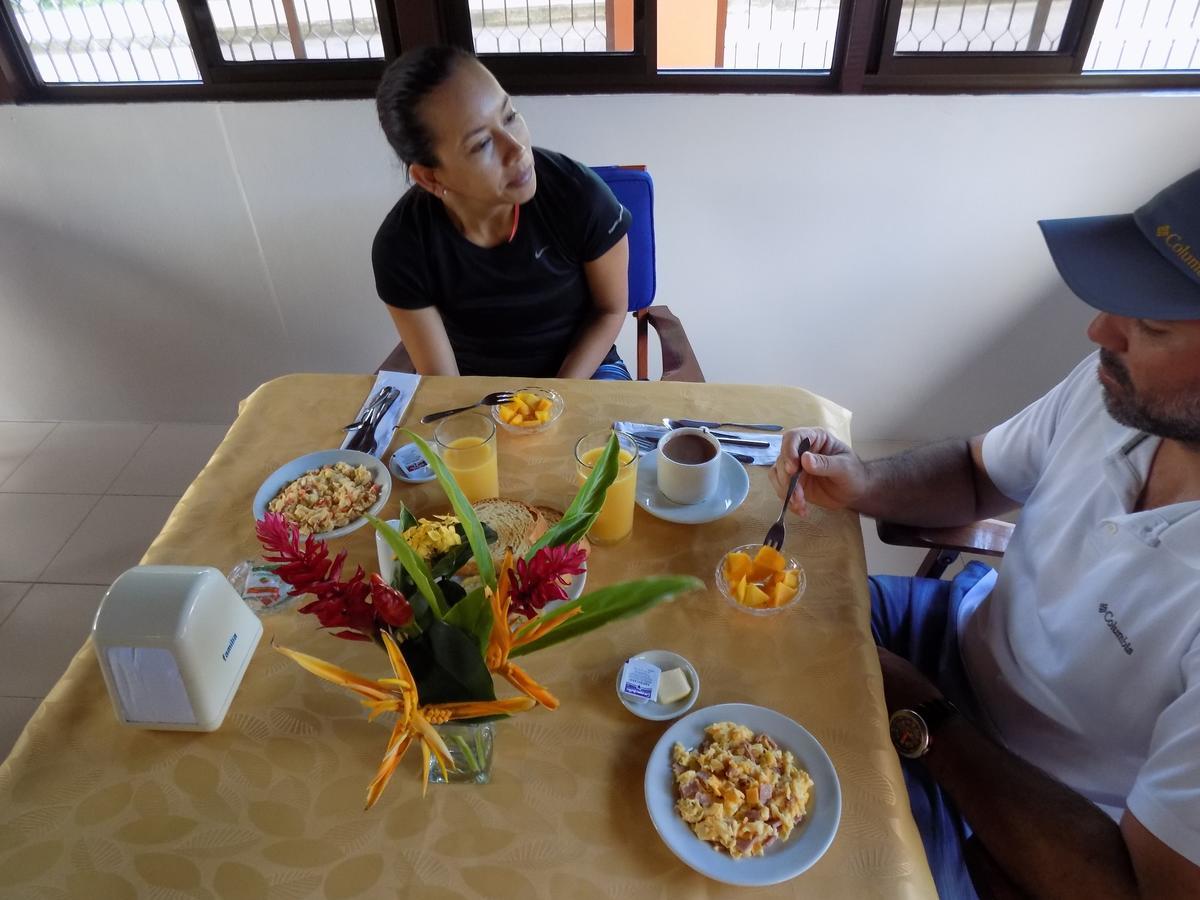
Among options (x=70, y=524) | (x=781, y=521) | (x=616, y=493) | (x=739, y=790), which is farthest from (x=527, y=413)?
(x=70, y=524)

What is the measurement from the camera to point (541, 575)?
21.6 inches

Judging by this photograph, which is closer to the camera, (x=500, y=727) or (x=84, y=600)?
(x=500, y=727)

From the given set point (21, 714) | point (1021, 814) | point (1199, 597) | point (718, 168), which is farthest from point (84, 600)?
point (1199, 597)

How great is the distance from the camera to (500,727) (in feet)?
2.47

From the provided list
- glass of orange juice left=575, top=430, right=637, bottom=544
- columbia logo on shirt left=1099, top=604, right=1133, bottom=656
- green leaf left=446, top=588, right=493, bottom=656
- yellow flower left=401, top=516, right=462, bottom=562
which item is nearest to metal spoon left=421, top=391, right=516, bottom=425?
glass of orange juice left=575, top=430, right=637, bottom=544

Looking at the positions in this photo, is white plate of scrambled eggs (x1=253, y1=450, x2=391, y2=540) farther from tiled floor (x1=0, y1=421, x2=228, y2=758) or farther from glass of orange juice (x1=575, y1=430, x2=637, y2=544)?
tiled floor (x1=0, y1=421, x2=228, y2=758)

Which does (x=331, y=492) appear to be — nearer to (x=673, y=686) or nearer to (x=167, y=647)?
(x=167, y=647)

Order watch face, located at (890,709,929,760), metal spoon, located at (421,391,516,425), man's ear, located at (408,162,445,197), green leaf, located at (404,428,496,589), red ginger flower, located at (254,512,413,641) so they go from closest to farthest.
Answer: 1. red ginger flower, located at (254,512,413,641)
2. green leaf, located at (404,428,496,589)
3. watch face, located at (890,709,929,760)
4. metal spoon, located at (421,391,516,425)
5. man's ear, located at (408,162,445,197)

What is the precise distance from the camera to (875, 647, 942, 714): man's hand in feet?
2.94

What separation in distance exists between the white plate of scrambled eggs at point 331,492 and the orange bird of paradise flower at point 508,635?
1.39 feet

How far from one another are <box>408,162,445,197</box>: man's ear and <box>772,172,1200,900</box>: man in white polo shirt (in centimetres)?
81

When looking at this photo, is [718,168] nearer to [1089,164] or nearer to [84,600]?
[1089,164]

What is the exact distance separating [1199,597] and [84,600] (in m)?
2.18

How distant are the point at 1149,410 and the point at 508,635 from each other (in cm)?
70
